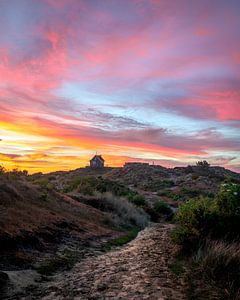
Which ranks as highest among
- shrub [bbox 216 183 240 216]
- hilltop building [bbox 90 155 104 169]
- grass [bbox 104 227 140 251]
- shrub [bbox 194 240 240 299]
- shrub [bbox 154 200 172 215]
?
hilltop building [bbox 90 155 104 169]

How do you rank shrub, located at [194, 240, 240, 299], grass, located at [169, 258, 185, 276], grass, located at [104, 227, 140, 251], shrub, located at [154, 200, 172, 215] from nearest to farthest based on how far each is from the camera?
shrub, located at [194, 240, 240, 299]
grass, located at [169, 258, 185, 276]
grass, located at [104, 227, 140, 251]
shrub, located at [154, 200, 172, 215]

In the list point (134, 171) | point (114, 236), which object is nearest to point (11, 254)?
point (114, 236)

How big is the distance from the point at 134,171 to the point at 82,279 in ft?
345

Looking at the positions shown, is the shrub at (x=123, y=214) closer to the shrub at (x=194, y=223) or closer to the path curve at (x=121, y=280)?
the shrub at (x=194, y=223)

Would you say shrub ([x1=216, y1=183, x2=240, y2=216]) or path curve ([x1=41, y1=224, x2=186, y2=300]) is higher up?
shrub ([x1=216, y1=183, x2=240, y2=216])

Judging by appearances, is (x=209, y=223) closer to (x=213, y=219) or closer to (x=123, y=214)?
(x=213, y=219)

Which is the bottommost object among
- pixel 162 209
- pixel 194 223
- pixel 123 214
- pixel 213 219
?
pixel 162 209

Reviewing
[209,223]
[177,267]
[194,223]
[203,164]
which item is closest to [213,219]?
[209,223]

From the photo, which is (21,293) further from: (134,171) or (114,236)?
(134,171)

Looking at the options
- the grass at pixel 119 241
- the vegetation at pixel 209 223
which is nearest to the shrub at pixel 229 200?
the vegetation at pixel 209 223

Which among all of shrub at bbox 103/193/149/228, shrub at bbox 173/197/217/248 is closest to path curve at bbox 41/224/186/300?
shrub at bbox 173/197/217/248

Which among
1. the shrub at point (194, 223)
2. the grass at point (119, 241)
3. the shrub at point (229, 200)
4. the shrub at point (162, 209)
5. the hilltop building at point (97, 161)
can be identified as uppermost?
the hilltop building at point (97, 161)

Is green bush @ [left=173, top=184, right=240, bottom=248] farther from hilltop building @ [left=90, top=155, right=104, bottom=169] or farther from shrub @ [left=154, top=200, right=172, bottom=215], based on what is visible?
hilltop building @ [left=90, top=155, right=104, bottom=169]

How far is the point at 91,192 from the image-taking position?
4122 centimetres
